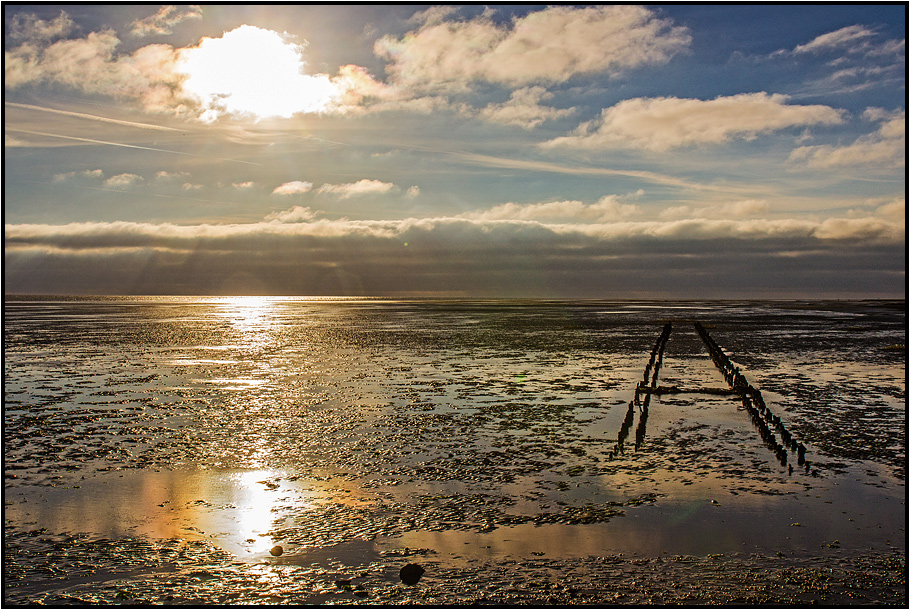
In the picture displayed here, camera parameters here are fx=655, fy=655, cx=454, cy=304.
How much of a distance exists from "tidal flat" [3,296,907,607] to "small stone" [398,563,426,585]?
8cm

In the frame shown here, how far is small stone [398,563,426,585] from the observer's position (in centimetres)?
643

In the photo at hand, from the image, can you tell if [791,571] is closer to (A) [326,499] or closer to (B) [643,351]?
(A) [326,499]

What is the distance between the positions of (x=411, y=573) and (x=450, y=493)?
2.53 metres

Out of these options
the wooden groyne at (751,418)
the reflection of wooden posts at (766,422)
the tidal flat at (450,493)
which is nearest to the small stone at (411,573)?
the tidal flat at (450,493)

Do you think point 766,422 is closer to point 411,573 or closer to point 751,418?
point 751,418

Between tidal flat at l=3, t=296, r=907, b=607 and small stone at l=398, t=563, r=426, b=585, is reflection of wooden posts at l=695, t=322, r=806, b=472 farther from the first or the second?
small stone at l=398, t=563, r=426, b=585

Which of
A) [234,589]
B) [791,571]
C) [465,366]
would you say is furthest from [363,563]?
[465,366]

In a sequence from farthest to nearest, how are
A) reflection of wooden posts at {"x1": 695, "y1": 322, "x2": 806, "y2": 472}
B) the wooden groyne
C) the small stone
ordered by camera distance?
the wooden groyne, reflection of wooden posts at {"x1": 695, "y1": 322, "x2": 806, "y2": 472}, the small stone

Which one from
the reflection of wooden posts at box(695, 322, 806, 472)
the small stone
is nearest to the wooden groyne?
the reflection of wooden posts at box(695, 322, 806, 472)

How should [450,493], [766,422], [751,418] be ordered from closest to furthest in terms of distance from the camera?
[450,493]
[766,422]
[751,418]

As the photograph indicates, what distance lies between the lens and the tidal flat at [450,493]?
6.43 metres

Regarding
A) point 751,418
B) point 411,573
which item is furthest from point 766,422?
point 411,573

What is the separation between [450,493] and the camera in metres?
9.06

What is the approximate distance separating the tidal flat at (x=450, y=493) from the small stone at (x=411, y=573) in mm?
79
